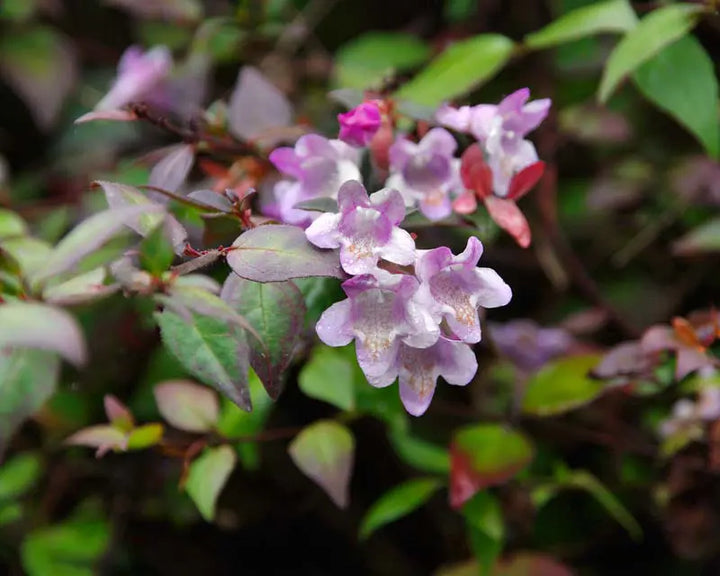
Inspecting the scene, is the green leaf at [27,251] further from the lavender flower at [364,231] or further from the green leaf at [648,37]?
the green leaf at [648,37]

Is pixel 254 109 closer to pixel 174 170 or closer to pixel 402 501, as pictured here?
pixel 174 170

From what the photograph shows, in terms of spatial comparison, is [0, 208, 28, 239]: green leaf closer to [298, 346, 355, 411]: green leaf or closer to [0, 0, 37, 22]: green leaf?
[298, 346, 355, 411]: green leaf

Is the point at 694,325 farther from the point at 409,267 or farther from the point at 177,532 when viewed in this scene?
the point at 177,532

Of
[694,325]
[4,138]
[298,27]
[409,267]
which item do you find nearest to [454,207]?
[409,267]

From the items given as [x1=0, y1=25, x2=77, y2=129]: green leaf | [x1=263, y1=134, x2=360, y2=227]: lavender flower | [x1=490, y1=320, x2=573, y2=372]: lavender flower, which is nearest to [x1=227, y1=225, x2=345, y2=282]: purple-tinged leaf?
[x1=263, y1=134, x2=360, y2=227]: lavender flower

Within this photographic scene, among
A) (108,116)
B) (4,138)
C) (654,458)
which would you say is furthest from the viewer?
(4,138)

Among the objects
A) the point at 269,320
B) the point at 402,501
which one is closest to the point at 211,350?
the point at 269,320
